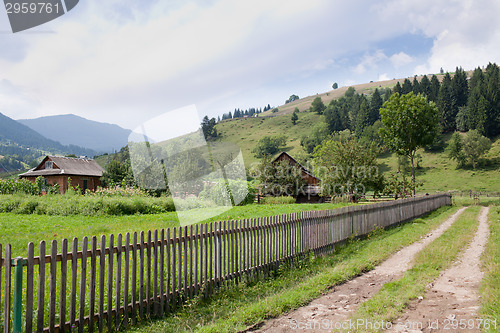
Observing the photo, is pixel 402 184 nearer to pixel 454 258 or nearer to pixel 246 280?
pixel 454 258

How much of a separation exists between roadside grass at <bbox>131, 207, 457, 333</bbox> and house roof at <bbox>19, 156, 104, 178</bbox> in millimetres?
54071

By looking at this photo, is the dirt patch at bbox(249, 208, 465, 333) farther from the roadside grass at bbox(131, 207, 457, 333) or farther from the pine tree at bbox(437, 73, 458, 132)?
the pine tree at bbox(437, 73, 458, 132)

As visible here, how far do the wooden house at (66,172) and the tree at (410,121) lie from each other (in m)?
44.4

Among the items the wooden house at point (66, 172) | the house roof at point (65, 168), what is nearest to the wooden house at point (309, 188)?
the wooden house at point (66, 172)

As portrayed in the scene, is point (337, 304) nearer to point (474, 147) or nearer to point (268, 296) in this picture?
point (268, 296)

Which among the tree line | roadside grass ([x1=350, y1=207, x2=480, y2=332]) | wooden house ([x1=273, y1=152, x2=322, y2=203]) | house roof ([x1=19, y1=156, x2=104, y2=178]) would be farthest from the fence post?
the tree line

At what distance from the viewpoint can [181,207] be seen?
26828mm

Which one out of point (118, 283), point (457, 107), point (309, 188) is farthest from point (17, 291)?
point (457, 107)

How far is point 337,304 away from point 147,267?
135 inches

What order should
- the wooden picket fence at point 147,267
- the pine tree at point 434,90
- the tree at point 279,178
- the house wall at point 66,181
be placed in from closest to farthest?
1. the wooden picket fence at point 147,267
2. the tree at point 279,178
3. the house wall at point 66,181
4. the pine tree at point 434,90

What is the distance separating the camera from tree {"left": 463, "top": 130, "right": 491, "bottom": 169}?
7575cm

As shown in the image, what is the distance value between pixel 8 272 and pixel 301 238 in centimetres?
699

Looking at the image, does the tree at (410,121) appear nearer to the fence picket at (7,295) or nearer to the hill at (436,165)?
the hill at (436,165)

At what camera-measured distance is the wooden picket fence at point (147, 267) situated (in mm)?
4262
